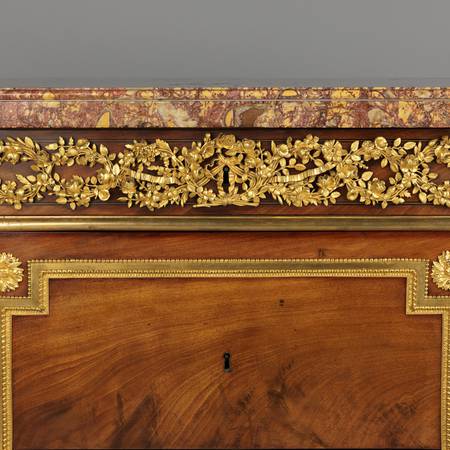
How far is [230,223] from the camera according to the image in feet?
3.54

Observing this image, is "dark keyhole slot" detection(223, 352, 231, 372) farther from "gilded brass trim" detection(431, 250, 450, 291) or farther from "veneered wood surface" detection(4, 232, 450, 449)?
"gilded brass trim" detection(431, 250, 450, 291)

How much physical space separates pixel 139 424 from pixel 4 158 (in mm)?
530

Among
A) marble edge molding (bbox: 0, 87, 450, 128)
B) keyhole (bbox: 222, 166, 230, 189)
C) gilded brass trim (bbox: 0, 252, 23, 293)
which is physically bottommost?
gilded brass trim (bbox: 0, 252, 23, 293)

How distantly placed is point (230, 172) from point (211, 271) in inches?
7.0

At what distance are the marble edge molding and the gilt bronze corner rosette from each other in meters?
0.04

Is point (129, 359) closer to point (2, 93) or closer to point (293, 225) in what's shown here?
point (293, 225)

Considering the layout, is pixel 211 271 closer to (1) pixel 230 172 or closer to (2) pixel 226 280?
(2) pixel 226 280

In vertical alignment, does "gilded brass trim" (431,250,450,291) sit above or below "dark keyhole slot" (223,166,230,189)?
below

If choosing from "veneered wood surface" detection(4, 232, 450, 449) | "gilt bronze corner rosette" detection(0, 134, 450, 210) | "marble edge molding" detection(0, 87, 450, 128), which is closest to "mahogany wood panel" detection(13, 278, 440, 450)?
"veneered wood surface" detection(4, 232, 450, 449)

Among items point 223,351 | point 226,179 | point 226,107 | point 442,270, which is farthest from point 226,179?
point 442,270

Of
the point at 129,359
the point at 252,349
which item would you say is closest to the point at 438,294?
the point at 252,349

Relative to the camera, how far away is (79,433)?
3.66ft

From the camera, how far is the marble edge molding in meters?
1.02

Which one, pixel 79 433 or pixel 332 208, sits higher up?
pixel 332 208
